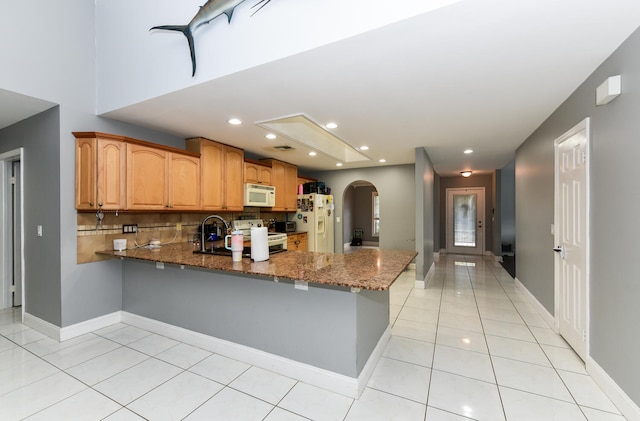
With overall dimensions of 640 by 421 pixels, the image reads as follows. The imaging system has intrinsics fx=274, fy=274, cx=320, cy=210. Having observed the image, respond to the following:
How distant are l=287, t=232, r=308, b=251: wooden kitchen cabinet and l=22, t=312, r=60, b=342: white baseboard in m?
3.40

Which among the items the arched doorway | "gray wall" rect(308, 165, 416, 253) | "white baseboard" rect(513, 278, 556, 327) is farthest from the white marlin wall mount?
the arched doorway

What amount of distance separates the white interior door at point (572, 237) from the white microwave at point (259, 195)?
13.1ft

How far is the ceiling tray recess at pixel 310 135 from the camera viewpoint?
134 inches

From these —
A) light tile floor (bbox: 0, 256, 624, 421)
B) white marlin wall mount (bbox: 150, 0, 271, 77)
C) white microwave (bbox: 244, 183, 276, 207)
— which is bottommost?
light tile floor (bbox: 0, 256, 624, 421)

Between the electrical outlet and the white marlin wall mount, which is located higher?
the white marlin wall mount

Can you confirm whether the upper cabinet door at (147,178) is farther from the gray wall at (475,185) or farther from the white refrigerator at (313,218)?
the gray wall at (475,185)

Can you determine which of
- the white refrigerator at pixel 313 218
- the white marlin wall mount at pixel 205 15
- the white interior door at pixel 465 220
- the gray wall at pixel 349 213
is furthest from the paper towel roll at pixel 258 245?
the gray wall at pixel 349 213

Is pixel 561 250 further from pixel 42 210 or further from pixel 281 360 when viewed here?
pixel 42 210

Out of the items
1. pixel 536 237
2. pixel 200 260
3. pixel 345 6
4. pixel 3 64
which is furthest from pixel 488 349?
pixel 3 64

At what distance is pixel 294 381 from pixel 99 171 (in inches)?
107

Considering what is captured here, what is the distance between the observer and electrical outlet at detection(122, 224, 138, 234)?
3270 mm

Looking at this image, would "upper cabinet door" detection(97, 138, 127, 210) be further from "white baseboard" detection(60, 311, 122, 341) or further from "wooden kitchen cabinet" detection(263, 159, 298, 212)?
"wooden kitchen cabinet" detection(263, 159, 298, 212)

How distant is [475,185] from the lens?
27.0 ft

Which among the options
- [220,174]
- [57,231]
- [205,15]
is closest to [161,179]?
[220,174]
